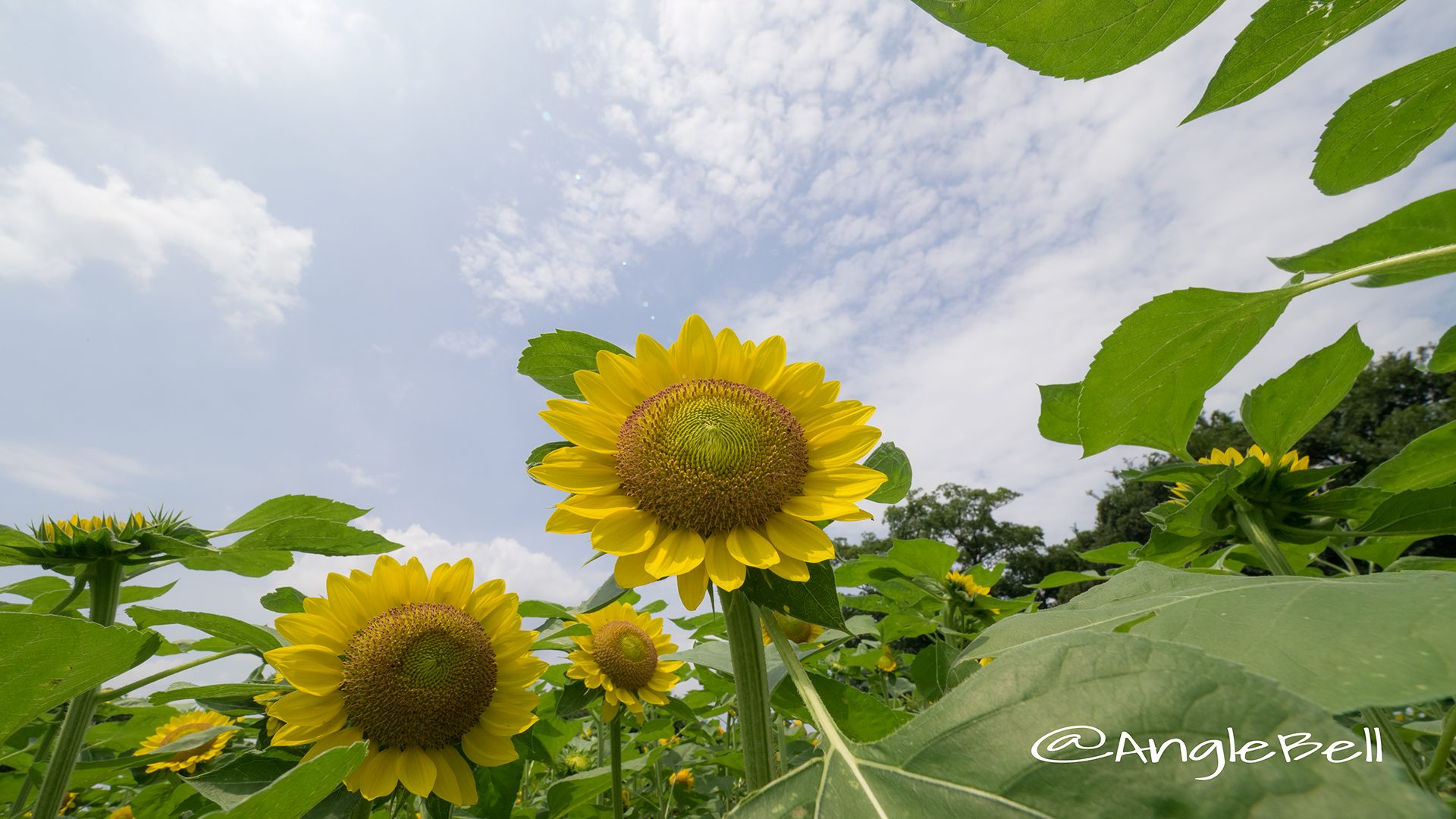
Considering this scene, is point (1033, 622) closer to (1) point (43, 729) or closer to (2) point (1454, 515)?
(2) point (1454, 515)

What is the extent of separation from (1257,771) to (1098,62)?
2.28 ft

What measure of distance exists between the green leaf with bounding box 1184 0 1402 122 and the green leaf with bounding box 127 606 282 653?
1797 millimetres

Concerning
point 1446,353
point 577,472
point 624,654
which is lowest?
point 1446,353

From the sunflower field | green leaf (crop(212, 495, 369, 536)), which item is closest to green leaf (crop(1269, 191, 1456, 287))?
the sunflower field

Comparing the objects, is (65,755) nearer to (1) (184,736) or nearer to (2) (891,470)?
(1) (184,736)

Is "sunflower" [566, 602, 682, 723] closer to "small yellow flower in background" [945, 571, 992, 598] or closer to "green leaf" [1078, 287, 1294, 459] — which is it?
"small yellow flower in background" [945, 571, 992, 598]

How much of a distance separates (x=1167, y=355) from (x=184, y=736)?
2.67 meters

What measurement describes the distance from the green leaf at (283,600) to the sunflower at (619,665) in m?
0.80

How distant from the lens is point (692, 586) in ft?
2.67

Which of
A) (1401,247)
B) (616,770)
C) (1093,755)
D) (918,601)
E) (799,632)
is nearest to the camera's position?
(1093,755)

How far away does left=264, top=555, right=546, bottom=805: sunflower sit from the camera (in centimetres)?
123

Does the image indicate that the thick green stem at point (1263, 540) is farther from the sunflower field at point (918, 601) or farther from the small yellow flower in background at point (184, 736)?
the small yellow flower in background at point (184, 736)

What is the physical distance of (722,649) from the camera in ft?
4.14

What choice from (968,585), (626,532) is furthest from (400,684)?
→ (968,585)
